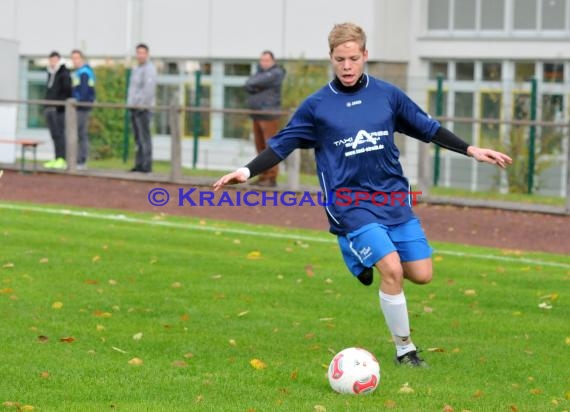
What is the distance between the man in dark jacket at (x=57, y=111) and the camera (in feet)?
73.3

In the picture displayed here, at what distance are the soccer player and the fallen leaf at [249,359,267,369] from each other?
0.83 metres

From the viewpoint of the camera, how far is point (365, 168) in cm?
812

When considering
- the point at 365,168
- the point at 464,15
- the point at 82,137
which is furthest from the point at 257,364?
the point at 464,15

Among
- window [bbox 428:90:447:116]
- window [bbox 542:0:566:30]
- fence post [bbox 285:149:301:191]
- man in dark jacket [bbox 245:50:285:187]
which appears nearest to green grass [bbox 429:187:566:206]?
fence post [bbox 285:149:301:191]

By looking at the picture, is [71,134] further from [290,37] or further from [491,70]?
[491,70]

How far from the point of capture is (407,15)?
32719 millimetres

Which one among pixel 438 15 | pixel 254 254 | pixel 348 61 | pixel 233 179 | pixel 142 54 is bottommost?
pixel 254 254

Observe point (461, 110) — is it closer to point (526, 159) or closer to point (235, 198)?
point (526, 159)

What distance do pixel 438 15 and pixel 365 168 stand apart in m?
25.4

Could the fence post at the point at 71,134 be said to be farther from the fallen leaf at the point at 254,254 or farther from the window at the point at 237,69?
the window at the point at 237,69

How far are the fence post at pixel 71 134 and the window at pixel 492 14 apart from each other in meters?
13.4

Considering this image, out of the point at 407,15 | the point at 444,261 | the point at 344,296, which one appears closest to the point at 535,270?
the point at 444,261

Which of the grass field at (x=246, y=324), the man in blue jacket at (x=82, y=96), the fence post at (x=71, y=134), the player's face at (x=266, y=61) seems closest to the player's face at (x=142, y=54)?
the fence post at (x=71, y=134)

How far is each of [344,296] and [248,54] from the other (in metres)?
23.3
